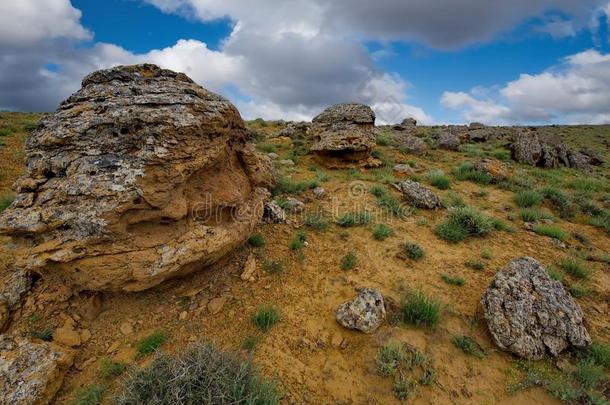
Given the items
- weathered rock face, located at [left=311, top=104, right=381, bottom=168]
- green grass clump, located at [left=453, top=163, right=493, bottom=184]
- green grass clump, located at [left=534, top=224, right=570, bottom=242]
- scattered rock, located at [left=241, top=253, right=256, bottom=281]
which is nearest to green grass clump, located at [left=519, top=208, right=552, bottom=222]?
green grass clump, located at [left=534, top=224, right=570, bottom=242]

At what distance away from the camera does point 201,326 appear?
4.27 metres

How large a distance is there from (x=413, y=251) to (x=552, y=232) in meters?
3.64

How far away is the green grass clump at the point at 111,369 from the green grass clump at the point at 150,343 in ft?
0.71

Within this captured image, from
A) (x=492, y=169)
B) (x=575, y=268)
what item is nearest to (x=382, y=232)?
(x=575, y=268)

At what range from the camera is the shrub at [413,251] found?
19.3 feet

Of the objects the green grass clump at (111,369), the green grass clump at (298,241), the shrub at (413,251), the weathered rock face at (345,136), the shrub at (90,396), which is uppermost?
the weathered rock face at (345,136)

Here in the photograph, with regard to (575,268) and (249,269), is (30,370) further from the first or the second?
(575,268)

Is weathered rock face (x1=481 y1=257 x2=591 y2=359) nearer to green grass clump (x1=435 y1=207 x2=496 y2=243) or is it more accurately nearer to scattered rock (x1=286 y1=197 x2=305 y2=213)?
green grass clump (x1=435 y1=207 x2=496 y2=243)

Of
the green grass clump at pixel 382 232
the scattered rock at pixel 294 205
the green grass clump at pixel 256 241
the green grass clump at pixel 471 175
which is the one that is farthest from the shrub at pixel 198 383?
the green grass clump at pixel 471 175

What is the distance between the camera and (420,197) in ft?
26.9

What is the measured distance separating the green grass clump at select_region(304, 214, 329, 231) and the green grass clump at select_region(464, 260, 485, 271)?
292 cm

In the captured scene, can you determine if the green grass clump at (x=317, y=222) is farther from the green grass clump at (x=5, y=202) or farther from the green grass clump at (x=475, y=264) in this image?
the green grass clump at (x=5, y=202)

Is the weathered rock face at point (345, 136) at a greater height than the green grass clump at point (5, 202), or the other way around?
the weathered rock face at point (345, 136)

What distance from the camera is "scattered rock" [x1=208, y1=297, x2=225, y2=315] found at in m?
4.50
